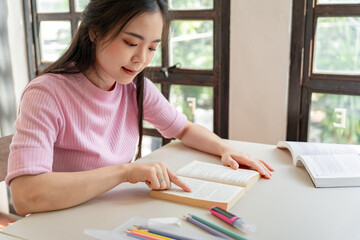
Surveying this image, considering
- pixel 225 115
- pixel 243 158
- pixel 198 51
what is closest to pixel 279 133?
pixel 225 115

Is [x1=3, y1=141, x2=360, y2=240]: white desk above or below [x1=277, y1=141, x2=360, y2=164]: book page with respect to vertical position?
below

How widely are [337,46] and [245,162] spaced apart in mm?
922

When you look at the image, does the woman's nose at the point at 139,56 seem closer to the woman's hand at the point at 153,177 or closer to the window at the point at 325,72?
→ the woman's hand at the point at 153,177

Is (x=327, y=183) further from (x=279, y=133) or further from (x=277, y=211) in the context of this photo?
(x=279, y=133)

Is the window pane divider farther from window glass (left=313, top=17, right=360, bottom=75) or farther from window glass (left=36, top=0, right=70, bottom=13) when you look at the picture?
window glass (left=36, top=0, right=70, bottom=13)

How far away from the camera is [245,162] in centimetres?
132

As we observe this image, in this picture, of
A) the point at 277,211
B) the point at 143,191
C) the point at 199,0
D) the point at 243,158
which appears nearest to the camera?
the point at 277,211

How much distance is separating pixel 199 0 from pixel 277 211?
1.45 m

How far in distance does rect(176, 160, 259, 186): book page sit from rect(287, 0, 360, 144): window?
85cm

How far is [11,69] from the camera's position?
9.02 feet

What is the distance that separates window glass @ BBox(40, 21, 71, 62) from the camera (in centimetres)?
269

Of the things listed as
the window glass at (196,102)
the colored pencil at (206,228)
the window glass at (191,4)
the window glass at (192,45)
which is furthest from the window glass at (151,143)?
the colored pencil at (206,228)

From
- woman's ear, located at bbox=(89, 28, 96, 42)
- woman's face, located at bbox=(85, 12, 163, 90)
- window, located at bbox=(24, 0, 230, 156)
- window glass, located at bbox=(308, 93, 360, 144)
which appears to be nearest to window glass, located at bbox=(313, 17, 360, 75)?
window glass, located at bbox=(308, 93, 360, 144)

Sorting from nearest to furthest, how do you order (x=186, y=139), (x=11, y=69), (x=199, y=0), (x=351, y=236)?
(x=351, y=236) < (x=186, y=139) < (x=199, y=0) < (x=11, y=69)
